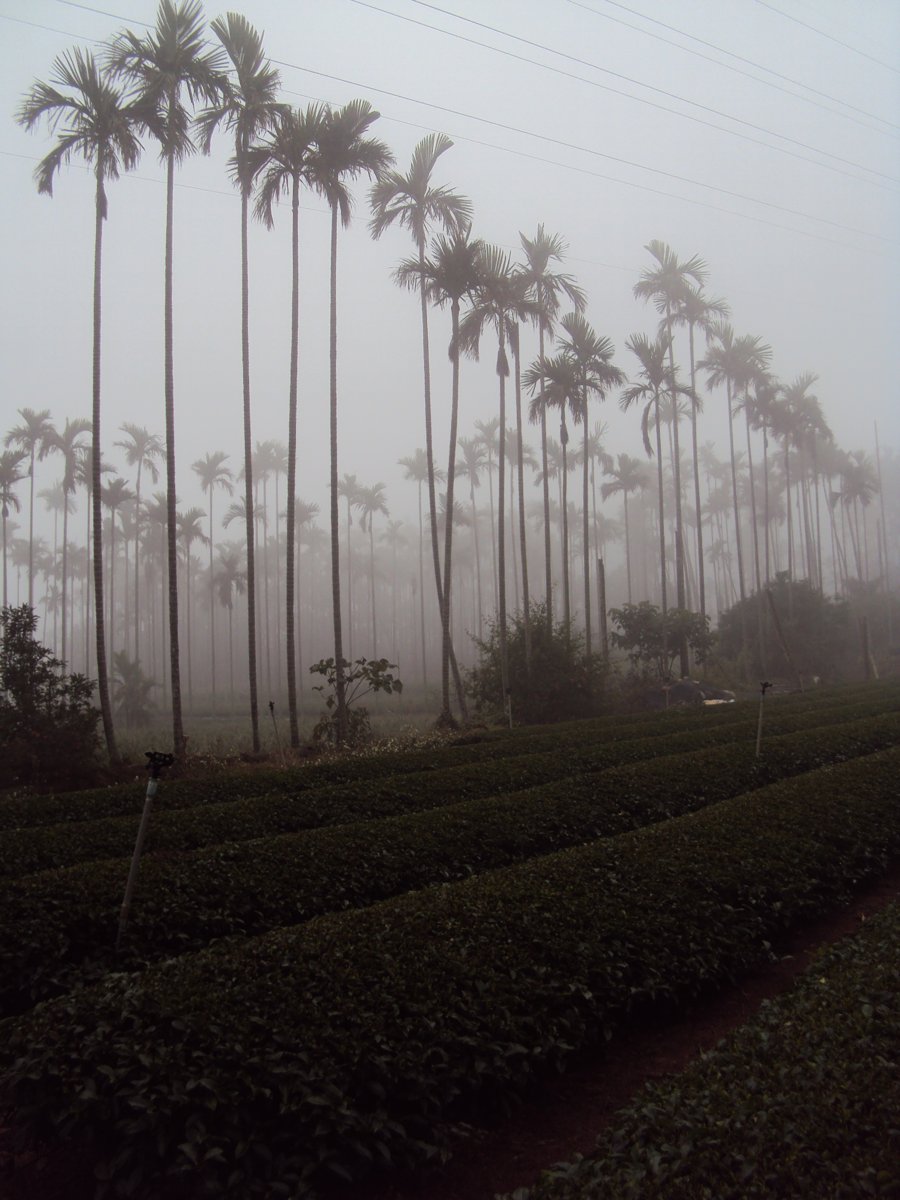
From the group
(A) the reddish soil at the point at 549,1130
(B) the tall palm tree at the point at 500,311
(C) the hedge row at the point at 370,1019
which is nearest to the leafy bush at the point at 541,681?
(B) the tall palm tree at the point at 500,311

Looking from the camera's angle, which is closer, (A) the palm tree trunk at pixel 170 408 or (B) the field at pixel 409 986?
(B) the field at pixel 409 986

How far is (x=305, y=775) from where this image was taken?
1374cm

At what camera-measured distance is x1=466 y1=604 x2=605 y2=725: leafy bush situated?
87.0ft

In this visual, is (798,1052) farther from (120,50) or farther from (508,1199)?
(120,50)

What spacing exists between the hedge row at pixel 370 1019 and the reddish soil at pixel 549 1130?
0.46 feet

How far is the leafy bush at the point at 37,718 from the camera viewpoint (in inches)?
602

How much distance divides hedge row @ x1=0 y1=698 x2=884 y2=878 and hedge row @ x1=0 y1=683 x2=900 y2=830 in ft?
4.49

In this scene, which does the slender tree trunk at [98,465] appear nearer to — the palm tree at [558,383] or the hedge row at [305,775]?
the hedge row at [305,775]

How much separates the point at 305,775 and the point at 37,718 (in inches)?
229

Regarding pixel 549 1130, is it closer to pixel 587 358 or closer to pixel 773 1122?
pixel 773 1122

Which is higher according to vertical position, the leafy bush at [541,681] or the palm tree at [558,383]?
the palm tree at [558,383]

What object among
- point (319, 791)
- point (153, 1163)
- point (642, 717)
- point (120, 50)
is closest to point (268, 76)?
point (120, 50)

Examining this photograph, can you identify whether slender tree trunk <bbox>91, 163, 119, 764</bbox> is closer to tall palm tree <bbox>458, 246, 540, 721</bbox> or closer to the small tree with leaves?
the small tree with leaves

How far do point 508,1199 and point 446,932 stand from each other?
203 cm
